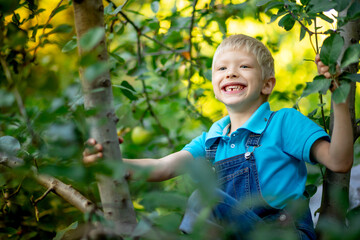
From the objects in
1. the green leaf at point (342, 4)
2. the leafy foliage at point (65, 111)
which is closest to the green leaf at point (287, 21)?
the leafy foliage at point (65, 111)

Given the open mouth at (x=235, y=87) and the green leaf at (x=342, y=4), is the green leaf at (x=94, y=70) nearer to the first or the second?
the green leaf at (x=342, y=4)

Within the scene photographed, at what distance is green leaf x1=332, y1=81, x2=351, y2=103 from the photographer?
790mm

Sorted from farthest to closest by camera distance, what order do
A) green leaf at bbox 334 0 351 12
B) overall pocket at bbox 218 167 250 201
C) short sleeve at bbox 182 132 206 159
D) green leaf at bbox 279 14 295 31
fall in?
1. short sleeve at bbox 182 132 206 159
2. overall pocket at bbox 218 167 250 201
3. green leaf at bbox 279 14 295 31
4. green leaf at bbox 334 0 351 12

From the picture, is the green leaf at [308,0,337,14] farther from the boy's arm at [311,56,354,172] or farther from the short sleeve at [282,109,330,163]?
the short sleeve at [282,109,330,163]

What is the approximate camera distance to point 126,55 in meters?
2.30

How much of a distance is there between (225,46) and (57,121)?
0.84 m

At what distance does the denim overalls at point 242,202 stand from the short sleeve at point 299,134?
0.24ft

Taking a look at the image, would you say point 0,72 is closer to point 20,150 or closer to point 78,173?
point 20,150

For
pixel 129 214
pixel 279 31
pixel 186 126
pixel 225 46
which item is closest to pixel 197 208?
pixel 129 214

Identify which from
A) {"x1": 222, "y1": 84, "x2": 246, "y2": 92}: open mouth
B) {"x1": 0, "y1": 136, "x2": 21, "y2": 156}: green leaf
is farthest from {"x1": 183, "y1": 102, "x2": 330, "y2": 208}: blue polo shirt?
{"x1": 0, "y1": 136, "x2": 21, "y2": 156}: green leaf

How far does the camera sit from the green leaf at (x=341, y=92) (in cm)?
79

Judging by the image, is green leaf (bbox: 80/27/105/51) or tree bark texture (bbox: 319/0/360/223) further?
tree bark texture (bbox: 319/0/360/223)

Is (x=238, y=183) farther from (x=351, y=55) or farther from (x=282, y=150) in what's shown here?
(x=351, y=55)

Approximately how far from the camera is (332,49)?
85 centimetres
